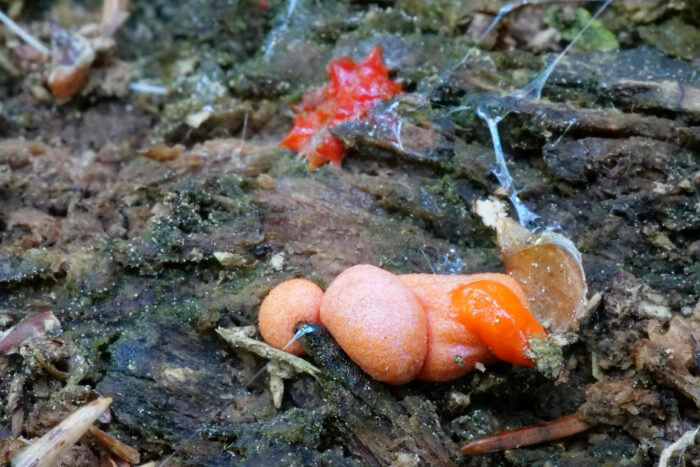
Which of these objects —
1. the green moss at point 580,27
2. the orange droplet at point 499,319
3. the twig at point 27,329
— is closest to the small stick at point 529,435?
the orange droplet at point 499,319

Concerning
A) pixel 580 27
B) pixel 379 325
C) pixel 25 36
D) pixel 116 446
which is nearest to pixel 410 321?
pixel 379 325

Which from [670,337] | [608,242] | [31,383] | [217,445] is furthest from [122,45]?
[670,337]

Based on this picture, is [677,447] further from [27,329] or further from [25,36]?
[25,36]

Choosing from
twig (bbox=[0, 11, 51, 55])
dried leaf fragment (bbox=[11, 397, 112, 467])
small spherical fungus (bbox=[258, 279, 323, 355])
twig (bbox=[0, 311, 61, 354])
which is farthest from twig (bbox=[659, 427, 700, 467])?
twig (bbox=[0, 11, 51, 55])

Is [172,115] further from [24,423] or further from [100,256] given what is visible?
[24,423]

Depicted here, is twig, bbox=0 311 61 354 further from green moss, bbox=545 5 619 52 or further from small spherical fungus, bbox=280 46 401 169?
green moss, bbox=545 5 619 52

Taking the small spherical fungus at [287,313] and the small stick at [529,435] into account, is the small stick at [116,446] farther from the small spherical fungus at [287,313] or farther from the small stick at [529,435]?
the small stick at [529,435]
